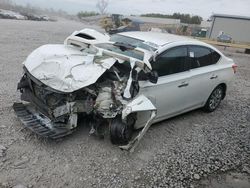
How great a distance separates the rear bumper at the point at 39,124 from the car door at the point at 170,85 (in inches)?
54.5

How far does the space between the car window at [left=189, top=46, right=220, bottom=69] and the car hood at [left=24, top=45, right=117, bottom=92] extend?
1.75 m

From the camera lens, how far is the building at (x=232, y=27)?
1029 inches

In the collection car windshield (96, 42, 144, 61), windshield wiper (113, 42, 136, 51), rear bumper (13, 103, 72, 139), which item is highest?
windshield wiper (113, 42, 136, 51)

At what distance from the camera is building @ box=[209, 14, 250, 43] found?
85.8 feet

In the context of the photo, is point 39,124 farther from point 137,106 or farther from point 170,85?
point 170,85

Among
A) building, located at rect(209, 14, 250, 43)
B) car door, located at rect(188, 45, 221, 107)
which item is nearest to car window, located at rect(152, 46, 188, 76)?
car door, located at rect(188, 45, 221, 107)

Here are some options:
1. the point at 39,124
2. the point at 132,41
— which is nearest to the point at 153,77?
the point at 132,41

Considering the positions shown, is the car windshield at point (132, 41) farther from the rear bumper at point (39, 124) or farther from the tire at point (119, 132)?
the rear bumper at point (39, 124)

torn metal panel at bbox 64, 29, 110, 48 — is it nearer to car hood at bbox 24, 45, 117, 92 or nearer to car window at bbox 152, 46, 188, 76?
car hood at bbox 24, 45, 117, 92

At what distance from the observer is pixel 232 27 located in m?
26.8

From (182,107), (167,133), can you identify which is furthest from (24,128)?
(182,107)

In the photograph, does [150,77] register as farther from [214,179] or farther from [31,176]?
[31,176]

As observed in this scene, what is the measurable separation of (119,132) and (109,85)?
77 cm

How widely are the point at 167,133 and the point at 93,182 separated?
1869mm
